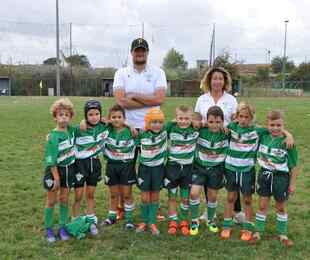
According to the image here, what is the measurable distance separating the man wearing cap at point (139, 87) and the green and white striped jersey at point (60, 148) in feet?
2.55

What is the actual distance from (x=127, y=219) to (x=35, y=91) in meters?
50.2

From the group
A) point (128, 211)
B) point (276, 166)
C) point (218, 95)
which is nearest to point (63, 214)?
point (128, 211)

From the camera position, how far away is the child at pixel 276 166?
466cm

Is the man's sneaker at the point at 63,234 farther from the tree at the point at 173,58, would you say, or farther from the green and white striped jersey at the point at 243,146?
the tree at the point at 173,58

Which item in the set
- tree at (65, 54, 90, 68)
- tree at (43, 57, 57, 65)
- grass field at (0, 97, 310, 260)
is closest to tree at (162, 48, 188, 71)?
tree at (65, 54, 90, 68)

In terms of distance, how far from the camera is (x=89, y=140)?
4.96 m

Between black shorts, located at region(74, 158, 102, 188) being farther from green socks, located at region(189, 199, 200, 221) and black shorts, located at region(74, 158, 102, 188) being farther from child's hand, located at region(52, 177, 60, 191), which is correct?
green socks, located at region(189, 199, 200, 221)

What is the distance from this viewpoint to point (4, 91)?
51.7 meters

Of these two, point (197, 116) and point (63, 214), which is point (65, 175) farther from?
point (197, 116)

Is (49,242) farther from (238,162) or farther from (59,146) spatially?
(238,162)

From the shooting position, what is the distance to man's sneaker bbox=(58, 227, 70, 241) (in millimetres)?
4864

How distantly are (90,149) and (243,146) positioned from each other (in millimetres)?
1686

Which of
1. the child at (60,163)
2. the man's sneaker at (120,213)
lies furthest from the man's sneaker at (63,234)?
the man's sneaker at (120,213)

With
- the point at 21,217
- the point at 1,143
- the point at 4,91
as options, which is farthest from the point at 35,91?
the point at 21,217
